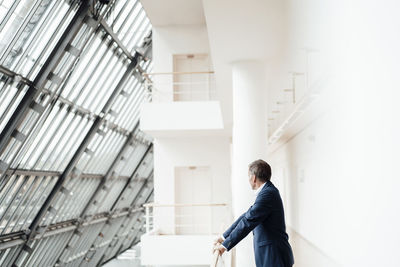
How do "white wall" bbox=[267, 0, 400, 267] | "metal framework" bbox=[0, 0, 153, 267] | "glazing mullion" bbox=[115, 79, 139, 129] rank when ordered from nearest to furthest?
1. "white wall" bbox=[267, 0, 400, 267]
2. "metal framework" bbox=[0, 0, 153, 267]
3. "glazing mullion" bbox=[115, 79, 139, 129]

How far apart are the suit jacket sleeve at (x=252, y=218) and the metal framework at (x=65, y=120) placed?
326 inches

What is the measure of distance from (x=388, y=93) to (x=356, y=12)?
1.99 ft

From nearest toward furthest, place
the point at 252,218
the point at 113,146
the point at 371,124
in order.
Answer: the point at 371,124 → the point at 252,218 → the point at 113,146

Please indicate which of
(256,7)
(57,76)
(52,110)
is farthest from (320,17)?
(52,110)

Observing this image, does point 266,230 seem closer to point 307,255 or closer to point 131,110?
point 307,255

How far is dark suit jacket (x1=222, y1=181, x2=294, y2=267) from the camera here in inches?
173

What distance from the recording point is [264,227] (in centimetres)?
453

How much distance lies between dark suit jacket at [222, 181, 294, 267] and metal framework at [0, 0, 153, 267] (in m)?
8.30

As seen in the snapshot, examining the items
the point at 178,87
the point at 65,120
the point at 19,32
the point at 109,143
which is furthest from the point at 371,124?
the point at 109,143

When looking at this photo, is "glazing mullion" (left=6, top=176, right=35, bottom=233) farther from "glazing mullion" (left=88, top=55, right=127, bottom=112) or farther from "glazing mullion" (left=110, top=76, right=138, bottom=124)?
"glazing mullion" (left=110, top=76, right=138, bottom=124)

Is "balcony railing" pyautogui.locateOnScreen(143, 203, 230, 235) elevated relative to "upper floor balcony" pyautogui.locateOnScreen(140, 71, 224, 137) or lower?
lower

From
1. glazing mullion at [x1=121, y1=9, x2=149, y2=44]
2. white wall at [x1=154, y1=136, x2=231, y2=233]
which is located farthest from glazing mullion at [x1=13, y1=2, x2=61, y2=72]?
white wall at [x1=154, y1=136, x2=231, y2=233]

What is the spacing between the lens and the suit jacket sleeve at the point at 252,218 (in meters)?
4.38

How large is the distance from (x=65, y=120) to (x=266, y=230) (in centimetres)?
1265
